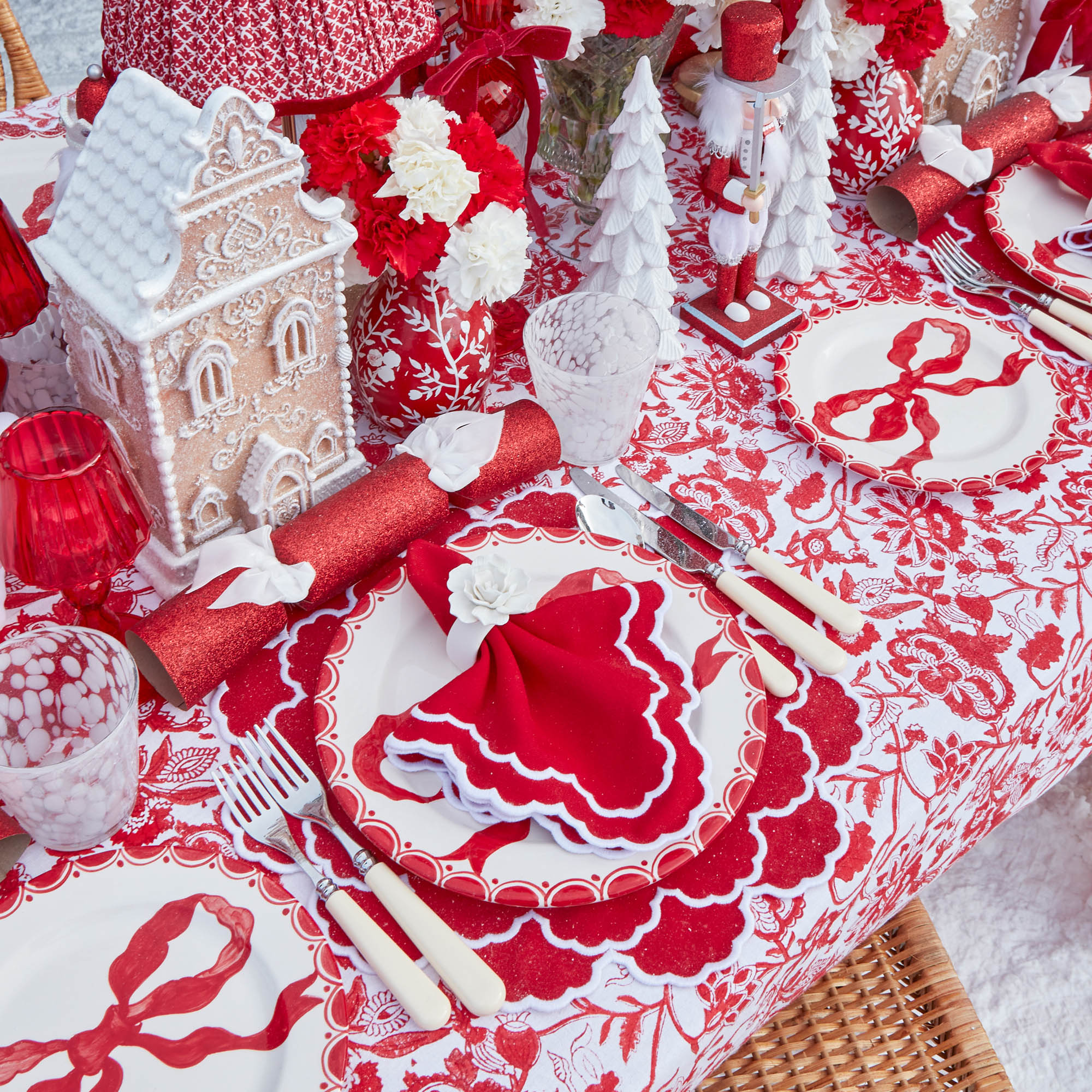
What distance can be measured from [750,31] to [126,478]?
0.67 m

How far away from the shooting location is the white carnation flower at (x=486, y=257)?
89 cm

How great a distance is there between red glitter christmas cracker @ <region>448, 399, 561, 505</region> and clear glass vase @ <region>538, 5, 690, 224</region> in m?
0.38

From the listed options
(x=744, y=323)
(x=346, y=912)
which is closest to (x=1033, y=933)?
(x=744, y=323)

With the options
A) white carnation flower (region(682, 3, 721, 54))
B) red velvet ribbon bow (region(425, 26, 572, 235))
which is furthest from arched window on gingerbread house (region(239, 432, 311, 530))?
white carnation flower (region(682, 3, 721, 54))

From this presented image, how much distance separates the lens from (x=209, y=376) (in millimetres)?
790

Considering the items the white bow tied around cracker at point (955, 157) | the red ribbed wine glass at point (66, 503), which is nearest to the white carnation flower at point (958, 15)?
the white bow tied around cracker at point (955, 157)

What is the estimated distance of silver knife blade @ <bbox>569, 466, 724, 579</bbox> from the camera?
88 cm

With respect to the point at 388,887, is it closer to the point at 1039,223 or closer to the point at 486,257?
the point at 486,257

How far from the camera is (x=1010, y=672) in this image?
84cm

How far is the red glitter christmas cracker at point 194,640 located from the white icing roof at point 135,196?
0.67 feet

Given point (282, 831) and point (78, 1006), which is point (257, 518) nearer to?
point (282, 831)

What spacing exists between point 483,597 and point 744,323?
1.75 ft

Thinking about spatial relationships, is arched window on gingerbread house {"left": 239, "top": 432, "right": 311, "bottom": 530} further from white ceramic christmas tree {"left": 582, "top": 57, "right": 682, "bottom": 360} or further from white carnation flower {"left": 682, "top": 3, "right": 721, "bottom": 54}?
white carnation flower {"left": 682, "top": 3, "right": 721, "bottom": 54}

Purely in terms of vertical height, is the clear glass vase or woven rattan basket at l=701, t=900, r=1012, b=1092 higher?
Result: the clear glass vase
